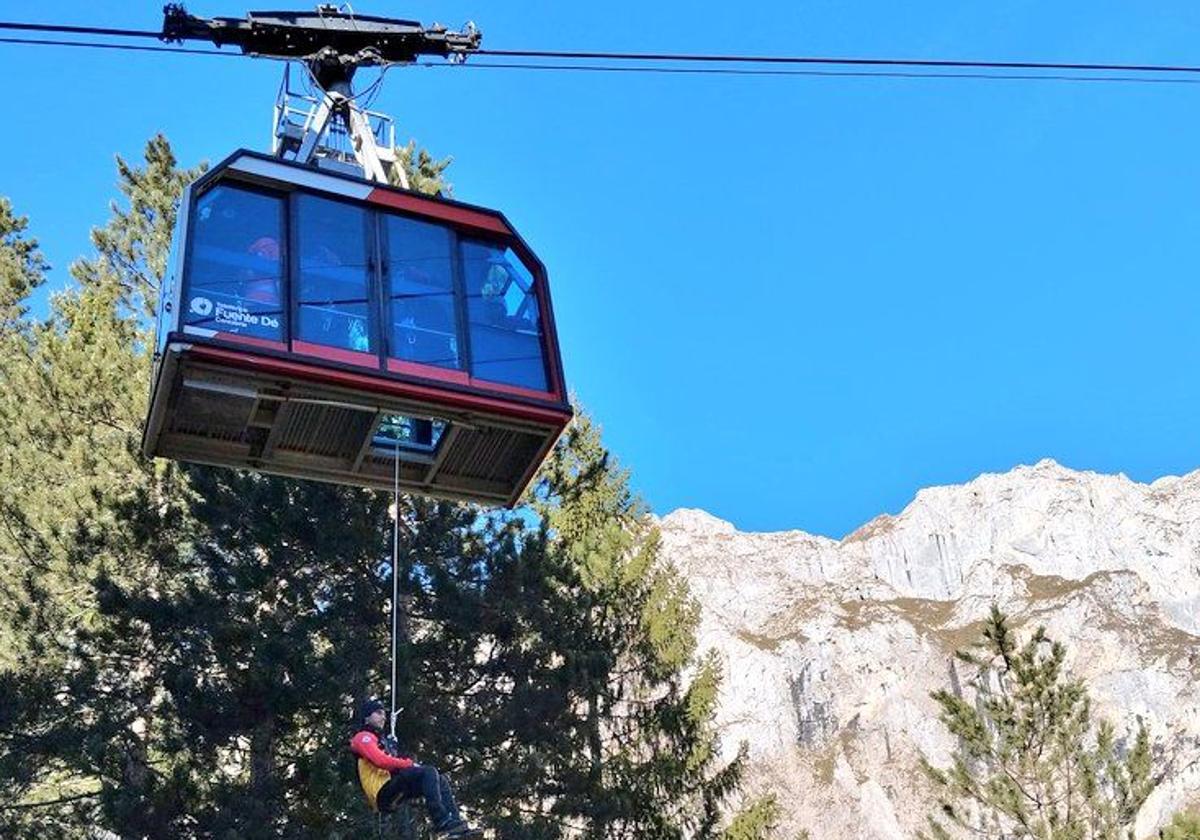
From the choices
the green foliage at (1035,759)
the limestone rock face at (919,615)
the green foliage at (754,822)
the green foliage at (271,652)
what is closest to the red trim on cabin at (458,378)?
the green foliage at (271,652)

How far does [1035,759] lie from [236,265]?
1390 centimetres

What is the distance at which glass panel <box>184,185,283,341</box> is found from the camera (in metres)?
Answer: 7.50

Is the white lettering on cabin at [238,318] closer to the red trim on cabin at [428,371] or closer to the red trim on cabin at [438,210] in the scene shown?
the red trim on cabin at [428,371]

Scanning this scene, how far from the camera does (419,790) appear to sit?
24.6ft

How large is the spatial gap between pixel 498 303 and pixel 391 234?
2.72ft

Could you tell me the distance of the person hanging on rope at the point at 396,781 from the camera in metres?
7.40

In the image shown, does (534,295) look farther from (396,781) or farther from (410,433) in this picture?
(396,781)

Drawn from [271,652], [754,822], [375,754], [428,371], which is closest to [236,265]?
[428,371]

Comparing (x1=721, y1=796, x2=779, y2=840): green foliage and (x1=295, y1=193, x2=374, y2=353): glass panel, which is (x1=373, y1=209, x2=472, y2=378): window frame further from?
(x1=721, y1=796, x2=779, y2=840): green foliage

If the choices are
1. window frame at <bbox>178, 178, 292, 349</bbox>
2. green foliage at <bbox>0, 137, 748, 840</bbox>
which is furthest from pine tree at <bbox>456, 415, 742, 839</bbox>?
window frame at <bbox>178, 178, 292, 349</bbox>

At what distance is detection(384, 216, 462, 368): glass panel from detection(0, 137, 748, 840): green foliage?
19.8ft

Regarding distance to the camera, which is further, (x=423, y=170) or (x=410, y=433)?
(x=423, y=170)

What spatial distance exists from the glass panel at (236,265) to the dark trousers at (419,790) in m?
2.67

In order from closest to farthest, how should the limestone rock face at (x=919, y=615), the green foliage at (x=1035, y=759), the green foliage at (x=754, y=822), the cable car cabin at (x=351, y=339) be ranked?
1. the cable car cabin at (x=351, y=339)
2. the green foliage at (x=754, y=822)
3. the green foliage at (x=1035, y=759)
4. the limestone rock face at (x=919, y=615)
